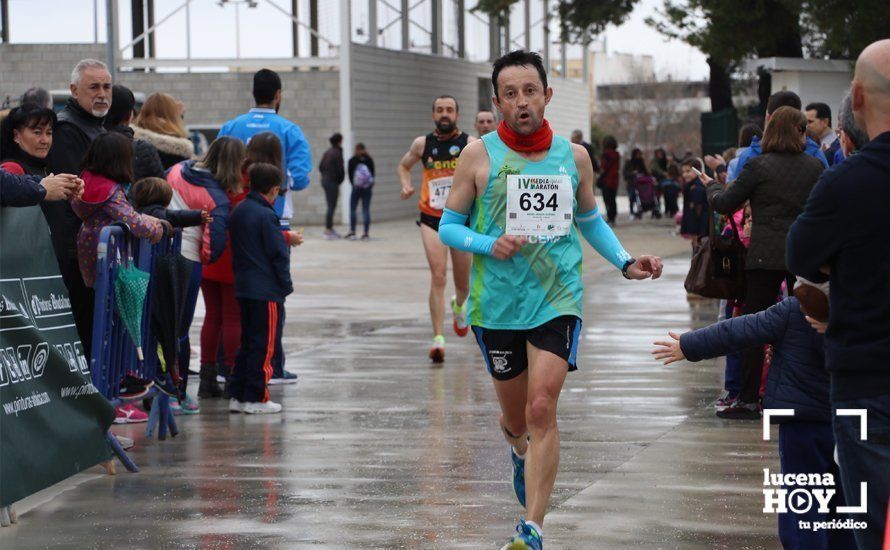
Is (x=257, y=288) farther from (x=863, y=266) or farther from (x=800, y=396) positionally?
(x=863, y=266)

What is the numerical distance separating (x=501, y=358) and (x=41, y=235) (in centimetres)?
233

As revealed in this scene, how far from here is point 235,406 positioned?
9844 millimetres

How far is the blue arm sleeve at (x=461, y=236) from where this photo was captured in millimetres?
6258

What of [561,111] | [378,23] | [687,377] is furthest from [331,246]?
[561,111]

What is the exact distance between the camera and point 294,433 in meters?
9.12

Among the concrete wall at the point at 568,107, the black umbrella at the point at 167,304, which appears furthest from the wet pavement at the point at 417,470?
the concrete wall at the point at 568,107

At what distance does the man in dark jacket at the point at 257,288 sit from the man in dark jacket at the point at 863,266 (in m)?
5.84

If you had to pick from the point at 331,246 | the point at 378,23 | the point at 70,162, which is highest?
the point at 378,23

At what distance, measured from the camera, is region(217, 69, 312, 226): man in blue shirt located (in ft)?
36.6

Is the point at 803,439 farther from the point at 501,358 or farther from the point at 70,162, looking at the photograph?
the point at 70,162

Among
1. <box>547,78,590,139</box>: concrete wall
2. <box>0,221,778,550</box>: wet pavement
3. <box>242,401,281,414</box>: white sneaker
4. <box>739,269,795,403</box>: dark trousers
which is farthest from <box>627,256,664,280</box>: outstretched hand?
<box>547,78,590,139</box>: concrete wall

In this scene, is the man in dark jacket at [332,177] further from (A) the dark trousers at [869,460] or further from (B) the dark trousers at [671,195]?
(A) the dark trousers at [869,460]

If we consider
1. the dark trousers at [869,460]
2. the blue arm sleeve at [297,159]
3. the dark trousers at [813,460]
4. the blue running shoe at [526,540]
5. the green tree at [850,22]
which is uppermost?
the green tree at [850,22]

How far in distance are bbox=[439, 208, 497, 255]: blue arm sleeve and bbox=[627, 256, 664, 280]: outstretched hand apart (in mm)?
574
